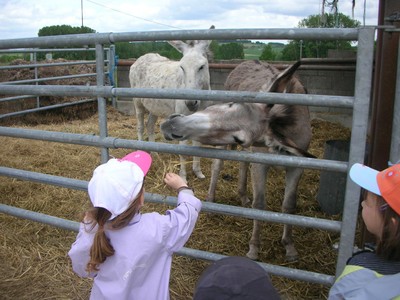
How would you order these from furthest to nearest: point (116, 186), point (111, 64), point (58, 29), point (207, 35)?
point (58, 29) → point (111, 64) → point (207, 35) → point (116, 186)

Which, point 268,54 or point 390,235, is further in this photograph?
point 268,54

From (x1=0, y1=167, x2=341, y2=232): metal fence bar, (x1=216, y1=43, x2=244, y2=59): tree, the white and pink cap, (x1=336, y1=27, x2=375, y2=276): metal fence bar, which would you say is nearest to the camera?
the white and pink cap

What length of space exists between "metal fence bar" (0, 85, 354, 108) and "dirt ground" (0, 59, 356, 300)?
1.64ft

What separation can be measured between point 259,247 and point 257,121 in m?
1.27

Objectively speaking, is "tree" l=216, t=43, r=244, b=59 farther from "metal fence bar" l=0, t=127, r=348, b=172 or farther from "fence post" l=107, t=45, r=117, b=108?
"metal fence bar" l=0, t=127, r=348, b=172

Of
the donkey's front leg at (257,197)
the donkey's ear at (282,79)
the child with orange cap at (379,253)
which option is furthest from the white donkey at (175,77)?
the child with orange cap at (379,253)

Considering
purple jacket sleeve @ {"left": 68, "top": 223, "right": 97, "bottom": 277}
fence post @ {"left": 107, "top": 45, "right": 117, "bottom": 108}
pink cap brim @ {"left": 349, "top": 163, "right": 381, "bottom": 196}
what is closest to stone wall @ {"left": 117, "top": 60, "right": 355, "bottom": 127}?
fence post @ {"left": 107, "top": 45, "right": 117, "bottom": 108}

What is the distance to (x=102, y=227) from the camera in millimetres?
1669

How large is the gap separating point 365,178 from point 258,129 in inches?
42.5

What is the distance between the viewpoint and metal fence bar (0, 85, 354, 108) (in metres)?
1.99

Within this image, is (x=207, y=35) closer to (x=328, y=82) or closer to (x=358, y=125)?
(x=358, y=125)

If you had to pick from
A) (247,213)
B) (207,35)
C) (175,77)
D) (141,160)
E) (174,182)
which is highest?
(207,35)

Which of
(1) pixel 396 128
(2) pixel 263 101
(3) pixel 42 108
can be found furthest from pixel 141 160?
(3) pixel 42 108

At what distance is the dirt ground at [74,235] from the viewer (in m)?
2.81
